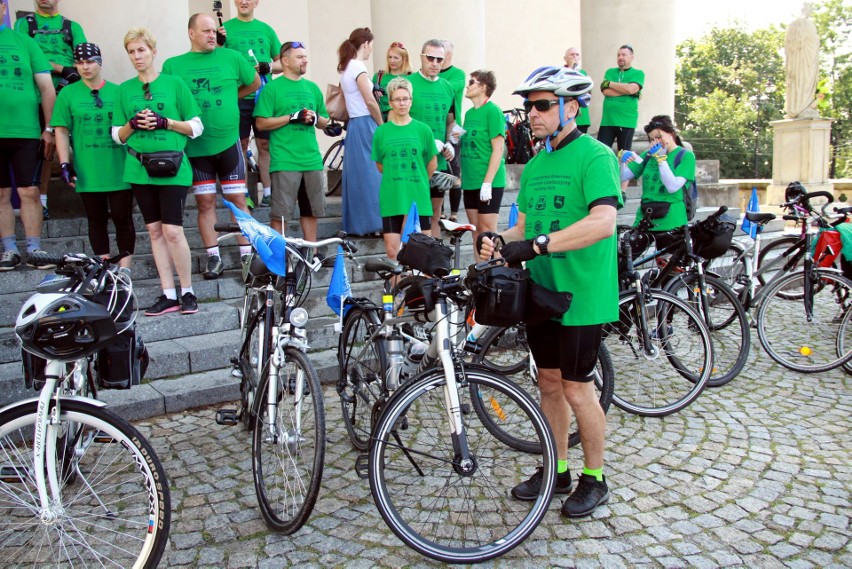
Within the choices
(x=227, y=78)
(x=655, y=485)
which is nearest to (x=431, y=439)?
(x=655, y=485)

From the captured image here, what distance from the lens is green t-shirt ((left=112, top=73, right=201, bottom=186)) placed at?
5.25 meters

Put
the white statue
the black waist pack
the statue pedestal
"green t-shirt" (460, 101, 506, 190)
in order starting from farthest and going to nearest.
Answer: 1. the white statue
2. the statue pedestal
3. "green t-shirt" (460, 101, 506, 190)
4. the black waist pack

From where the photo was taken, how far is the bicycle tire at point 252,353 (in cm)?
377

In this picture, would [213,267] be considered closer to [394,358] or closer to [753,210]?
[394,358]

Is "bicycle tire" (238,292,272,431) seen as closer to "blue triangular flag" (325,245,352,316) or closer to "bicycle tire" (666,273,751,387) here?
"blue triangular flag" (325,245,352,316)

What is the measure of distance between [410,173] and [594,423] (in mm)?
3110

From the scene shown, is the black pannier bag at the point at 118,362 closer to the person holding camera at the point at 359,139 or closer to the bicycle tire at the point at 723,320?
the bicycle tire at the point at 723,320

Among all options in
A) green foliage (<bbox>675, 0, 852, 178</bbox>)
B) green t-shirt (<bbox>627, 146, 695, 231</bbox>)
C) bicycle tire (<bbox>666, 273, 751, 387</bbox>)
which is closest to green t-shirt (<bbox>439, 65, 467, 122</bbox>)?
green t-shirt (<bbox>627, 146, 695, 231</bbox>)

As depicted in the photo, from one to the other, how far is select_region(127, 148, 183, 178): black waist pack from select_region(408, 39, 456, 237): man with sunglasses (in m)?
2.38

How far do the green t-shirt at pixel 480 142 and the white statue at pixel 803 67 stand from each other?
1714 centimetres

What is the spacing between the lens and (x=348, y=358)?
4164 millimetres

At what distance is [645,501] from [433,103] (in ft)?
14.2

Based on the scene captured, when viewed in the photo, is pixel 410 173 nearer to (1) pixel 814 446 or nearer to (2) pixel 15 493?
(1) pixel 814 446

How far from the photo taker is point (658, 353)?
4.75 m
